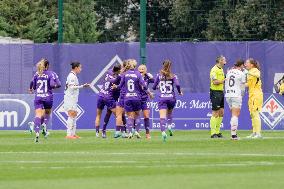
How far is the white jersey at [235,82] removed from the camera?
28.8 meters

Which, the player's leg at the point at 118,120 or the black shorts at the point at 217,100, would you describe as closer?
the black shorts at the point at 217,100

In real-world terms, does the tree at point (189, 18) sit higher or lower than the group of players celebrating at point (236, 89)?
higher

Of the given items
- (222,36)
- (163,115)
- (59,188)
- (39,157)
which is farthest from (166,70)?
(222,36)

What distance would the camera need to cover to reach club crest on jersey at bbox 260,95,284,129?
37.0 metres

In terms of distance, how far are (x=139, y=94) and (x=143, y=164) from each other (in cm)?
1024

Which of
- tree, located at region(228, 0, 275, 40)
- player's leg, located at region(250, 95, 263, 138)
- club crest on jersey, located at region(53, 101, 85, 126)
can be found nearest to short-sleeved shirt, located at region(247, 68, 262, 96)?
player's leg, located at region(250, 95, 263, 138)

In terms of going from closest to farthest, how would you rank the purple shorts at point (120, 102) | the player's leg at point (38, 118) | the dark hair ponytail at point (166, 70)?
1. the player's leg at point (38, 118)
2. the dark hair ponytail at point (166, 70)
3. the purple shorts at point (120, 102)

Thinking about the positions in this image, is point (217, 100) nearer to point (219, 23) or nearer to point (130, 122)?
point (130, 122)

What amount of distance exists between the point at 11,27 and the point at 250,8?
14678mm

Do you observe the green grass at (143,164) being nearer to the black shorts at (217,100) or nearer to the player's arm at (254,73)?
the black shorts at (217,100)

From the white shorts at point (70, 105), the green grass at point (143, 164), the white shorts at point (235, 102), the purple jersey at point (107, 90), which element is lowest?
the green grass at point (143, 164)

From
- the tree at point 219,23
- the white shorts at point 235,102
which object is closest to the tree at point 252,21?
the tree at point 219,23

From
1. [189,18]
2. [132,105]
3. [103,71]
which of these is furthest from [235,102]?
[189,18]

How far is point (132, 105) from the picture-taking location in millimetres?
28953
